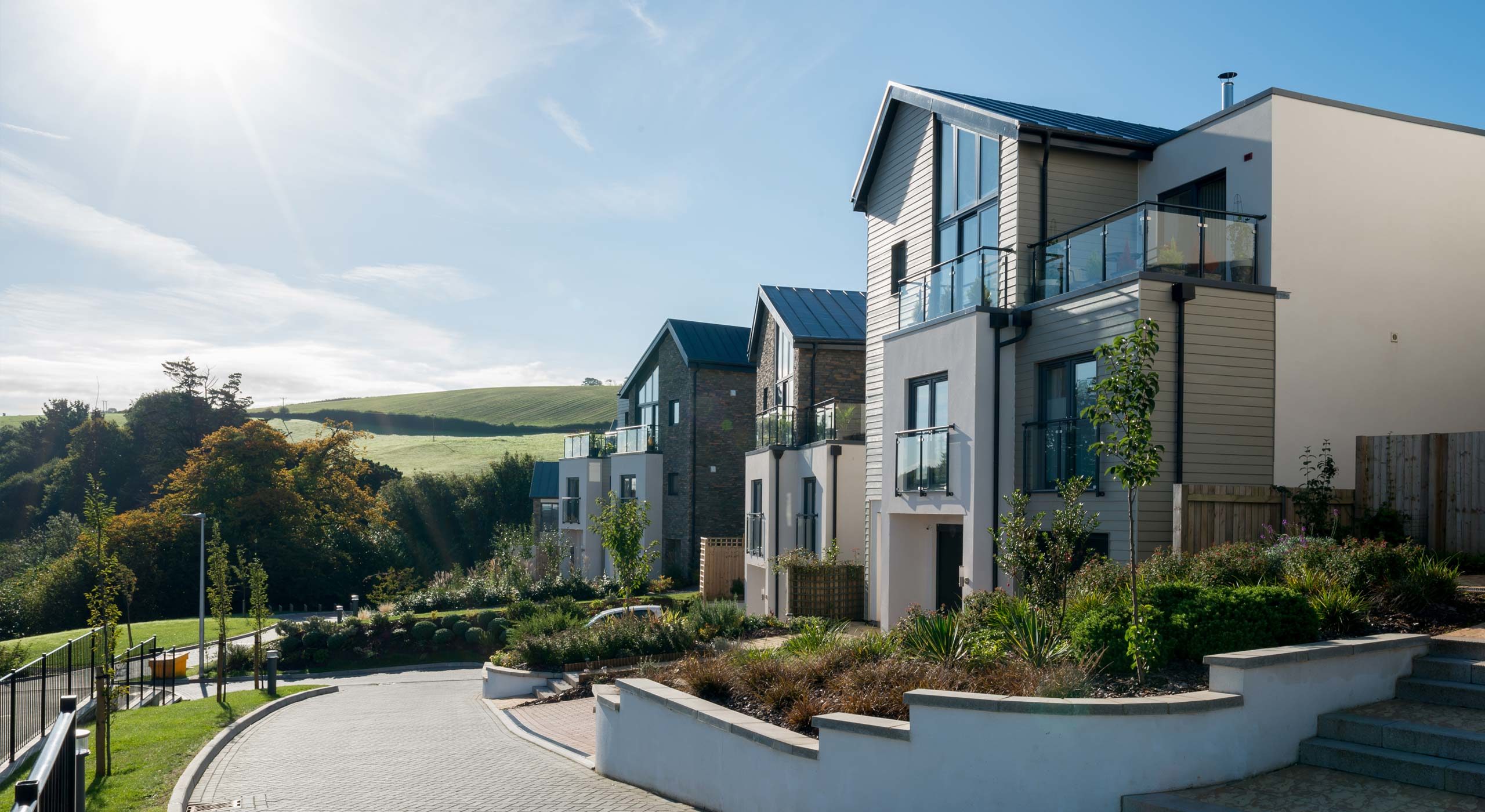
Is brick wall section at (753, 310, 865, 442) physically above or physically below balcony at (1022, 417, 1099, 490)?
above

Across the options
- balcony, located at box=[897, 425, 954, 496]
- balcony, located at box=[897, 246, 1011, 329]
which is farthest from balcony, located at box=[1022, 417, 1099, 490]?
balcony, located at box=[897, 246, 1011, 329]

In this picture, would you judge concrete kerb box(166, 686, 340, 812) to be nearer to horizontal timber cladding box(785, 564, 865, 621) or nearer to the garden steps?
the garden steps

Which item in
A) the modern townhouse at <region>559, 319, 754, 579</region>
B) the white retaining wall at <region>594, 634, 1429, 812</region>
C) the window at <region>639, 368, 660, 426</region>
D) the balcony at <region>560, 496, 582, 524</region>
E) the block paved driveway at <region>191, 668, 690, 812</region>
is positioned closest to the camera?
the white retaining wall at <region>594, 634, 1429, 812</region>

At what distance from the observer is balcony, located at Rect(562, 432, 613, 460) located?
42.9 metres

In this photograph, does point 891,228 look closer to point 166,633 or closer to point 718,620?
point 718,620

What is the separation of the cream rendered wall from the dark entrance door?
221 inches

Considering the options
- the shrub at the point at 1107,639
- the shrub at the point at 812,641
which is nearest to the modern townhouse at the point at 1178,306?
the shrub at the point at 812,641

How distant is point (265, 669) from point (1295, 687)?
2708 cm

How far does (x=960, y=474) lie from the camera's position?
16.4 m

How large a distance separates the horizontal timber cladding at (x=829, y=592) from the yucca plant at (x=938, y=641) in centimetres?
1184

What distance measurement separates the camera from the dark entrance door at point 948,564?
1833 centimetres

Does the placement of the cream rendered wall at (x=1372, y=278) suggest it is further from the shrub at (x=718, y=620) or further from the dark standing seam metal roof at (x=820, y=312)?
the dark standing seam metal roof at (x=820, y=312)

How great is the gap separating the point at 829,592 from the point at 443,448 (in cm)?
8275

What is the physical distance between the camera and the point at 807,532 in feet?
83.4
